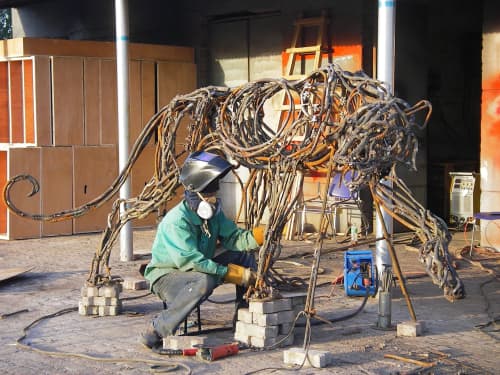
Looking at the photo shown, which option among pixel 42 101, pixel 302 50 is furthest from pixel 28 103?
pixel 302 50

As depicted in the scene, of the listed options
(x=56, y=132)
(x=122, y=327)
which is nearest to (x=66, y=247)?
(x=56, y=132)

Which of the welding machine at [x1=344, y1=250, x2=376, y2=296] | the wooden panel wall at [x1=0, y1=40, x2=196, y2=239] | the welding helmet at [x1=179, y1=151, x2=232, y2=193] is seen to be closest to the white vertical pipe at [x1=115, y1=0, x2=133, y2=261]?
the wooden panel wall at [x1=0, y1=40, x2=196, y2=239]

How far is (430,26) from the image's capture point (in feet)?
53.5

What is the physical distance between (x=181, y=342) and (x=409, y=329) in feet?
7.07

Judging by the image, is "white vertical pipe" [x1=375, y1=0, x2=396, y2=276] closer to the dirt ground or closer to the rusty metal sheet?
the dirt ground

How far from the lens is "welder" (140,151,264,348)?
7523 mm

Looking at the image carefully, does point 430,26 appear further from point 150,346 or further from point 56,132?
point 150,346

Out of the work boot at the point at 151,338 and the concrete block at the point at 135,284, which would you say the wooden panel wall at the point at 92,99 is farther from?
the work boot at the point at 151,338

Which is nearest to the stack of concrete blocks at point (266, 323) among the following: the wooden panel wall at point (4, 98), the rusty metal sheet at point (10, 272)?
the rusty metal sheet at point (10, 272)

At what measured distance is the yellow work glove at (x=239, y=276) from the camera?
7691mm

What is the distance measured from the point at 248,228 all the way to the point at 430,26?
8.75 meters

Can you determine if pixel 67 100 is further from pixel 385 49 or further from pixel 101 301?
pixel 385 49

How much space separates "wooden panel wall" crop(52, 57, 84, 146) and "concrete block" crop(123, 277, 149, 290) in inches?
219

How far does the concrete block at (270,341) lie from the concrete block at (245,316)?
0.16 metres
